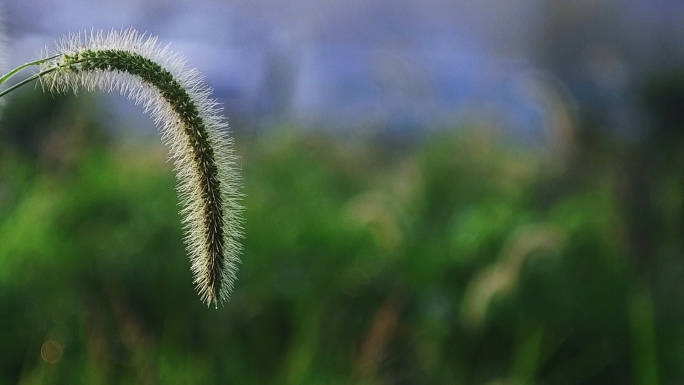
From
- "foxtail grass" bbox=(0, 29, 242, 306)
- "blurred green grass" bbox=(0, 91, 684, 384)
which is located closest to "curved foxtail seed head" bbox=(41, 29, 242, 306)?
"foxtail grass" bbox=(0, 29, 242, 306)

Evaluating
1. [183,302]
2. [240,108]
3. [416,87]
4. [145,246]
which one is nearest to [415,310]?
[183,302]

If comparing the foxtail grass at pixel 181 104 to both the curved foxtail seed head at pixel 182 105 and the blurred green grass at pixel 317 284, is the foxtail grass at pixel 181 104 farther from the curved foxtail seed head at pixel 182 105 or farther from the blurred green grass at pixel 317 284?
the blurred green grass at pixel 317 284

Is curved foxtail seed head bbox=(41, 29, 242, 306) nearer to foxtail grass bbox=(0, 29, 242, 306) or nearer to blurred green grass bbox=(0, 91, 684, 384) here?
foxtail grass bbox=(0, 29, 242, 306)

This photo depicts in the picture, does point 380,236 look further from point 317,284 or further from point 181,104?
point 181,104

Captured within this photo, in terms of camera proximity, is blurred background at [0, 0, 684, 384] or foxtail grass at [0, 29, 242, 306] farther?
blurred background at [0, 0, 684, 384]

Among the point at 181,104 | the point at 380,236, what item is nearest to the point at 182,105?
the point at 181,104

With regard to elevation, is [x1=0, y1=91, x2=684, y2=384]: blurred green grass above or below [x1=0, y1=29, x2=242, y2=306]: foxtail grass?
above
